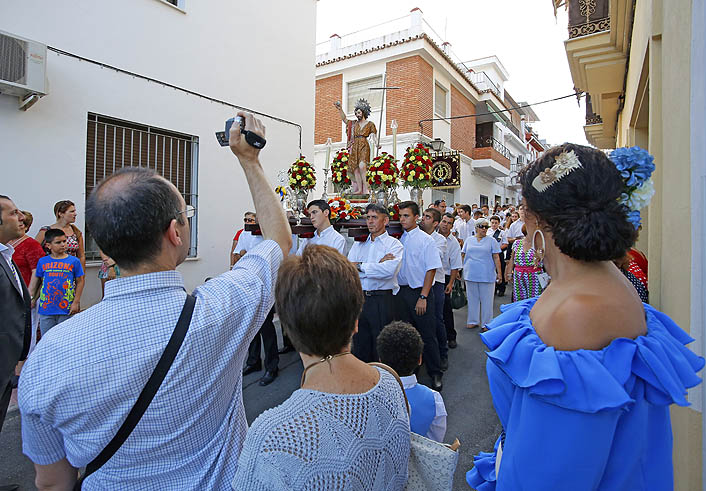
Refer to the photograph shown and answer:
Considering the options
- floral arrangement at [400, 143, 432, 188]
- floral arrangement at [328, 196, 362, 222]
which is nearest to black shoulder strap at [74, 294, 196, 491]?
floral arrangement at [328, 196, 362, 222]

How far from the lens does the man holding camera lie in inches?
41.9

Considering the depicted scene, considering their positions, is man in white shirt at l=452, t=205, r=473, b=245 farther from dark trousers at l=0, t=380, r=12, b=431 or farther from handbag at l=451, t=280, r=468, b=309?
dark trousers at l=0, t=380, r=12, b=431

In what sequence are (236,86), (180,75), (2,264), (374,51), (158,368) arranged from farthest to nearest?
(374,51) < (236,86) < (180,75) < (2,264) < (158,368)

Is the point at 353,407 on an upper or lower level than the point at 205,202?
lower

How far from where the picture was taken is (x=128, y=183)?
1.22 m

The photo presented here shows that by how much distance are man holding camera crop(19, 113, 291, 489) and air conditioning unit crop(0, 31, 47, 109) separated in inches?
225

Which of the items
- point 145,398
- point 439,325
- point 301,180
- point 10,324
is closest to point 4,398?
point 10,324

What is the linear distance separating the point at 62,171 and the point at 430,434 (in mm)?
6440

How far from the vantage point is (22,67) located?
535 centimetres

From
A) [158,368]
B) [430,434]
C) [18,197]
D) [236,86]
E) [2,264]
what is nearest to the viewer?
[158,368]

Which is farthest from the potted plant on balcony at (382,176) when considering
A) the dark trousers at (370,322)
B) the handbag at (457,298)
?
the dark trousers at (370,322)

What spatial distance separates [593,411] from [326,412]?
700 millimetres

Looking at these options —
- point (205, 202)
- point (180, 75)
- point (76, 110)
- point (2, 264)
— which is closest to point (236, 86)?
point (180, 75)

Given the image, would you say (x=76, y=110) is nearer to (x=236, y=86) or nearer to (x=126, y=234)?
(x=236, y=86)
